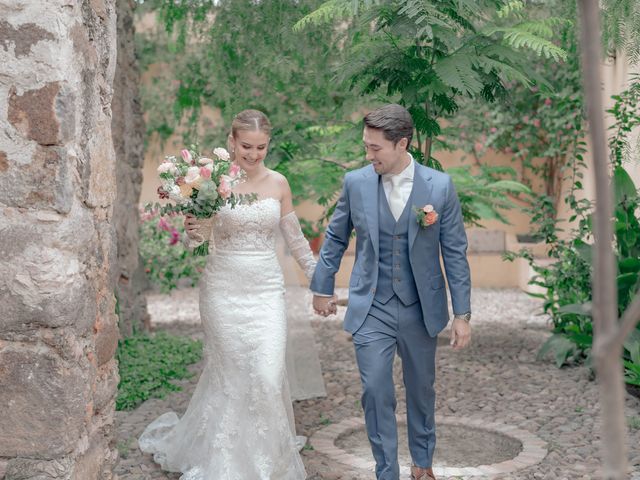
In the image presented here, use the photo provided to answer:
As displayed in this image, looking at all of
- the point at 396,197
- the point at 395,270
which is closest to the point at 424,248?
the point at 395,270

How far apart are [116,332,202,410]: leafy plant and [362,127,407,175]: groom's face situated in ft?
10.1

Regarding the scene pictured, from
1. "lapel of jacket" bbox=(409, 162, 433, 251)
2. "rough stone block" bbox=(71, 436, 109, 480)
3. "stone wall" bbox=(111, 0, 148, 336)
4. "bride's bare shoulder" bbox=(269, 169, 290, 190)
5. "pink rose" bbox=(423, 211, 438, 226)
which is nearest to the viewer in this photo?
"rough stone block" bbox=(71, 436, 109, 480)

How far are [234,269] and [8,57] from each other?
226 cm

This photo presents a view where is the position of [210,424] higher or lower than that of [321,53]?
lower

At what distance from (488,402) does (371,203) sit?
2.76 meters

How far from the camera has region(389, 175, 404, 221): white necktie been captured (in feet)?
15.0

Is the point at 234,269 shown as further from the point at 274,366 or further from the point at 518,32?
the point at 518,32

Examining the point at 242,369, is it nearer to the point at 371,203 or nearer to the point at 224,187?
the point at 224,187

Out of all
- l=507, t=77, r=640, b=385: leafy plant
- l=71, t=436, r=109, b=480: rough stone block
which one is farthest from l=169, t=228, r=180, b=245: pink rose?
l=71, t=436, r=109, b=480: rough stone block

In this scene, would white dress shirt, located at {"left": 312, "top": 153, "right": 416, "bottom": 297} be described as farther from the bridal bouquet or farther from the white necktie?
the bridal bouquet

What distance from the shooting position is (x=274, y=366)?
491cm

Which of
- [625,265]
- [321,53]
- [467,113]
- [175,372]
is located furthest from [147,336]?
[467,113]

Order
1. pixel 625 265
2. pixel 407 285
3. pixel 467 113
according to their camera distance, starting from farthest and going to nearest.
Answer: pixel 467 113, pixel 625 265, pixel 407 285

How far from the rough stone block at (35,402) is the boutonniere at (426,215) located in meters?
1.90
